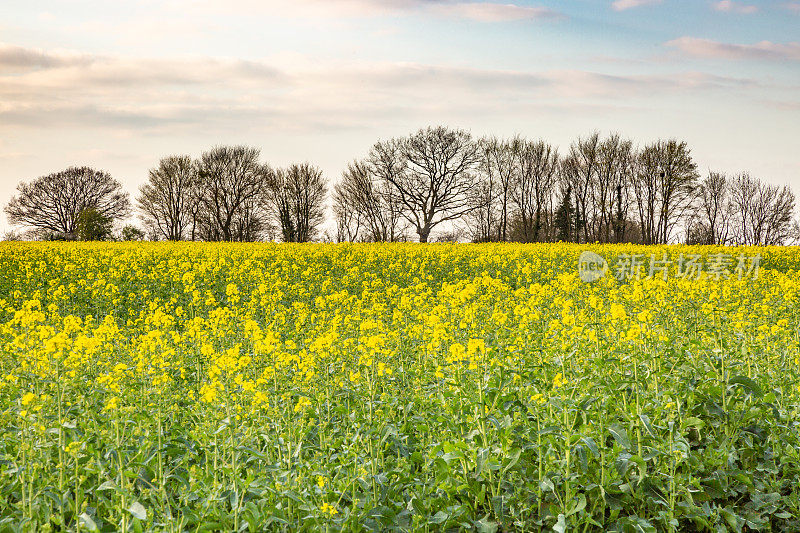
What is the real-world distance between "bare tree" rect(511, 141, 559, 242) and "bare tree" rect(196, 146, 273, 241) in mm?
22933

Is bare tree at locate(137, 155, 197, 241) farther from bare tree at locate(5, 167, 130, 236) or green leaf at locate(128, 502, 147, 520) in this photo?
green leaf at locate(128, 502, 147, 520)

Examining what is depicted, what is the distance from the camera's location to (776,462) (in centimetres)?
547

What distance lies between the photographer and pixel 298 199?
59688mm

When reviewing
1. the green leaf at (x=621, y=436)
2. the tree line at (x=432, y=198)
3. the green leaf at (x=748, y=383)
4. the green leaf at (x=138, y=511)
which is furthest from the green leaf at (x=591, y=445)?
the tree line at (x=432, y=198)

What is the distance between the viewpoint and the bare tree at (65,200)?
61.1m

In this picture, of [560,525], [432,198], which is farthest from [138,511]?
[432,198]

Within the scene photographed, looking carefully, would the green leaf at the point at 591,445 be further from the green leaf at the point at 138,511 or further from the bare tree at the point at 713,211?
the bare tree at the point at 713,211

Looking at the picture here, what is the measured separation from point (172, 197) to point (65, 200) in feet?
38.1

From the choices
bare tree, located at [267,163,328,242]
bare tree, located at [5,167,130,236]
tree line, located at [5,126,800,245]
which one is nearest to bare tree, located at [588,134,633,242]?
tree line, located at [5,126,800,245]

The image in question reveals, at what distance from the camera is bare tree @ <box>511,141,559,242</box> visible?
55.4m

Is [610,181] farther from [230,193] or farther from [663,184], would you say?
[230,193]

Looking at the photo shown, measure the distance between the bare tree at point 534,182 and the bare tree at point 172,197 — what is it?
3011 centimetres

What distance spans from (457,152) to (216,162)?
23769mm

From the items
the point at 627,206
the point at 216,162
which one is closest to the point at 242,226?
the point at 216,162
